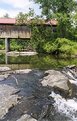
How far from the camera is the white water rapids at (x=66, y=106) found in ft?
38.7

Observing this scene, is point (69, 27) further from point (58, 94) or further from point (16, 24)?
point (58, 94)

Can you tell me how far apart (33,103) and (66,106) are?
150 centimetres

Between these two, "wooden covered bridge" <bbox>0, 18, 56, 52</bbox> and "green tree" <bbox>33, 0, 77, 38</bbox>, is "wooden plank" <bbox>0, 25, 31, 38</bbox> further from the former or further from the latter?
"green tree" <bbox>33, 0, 77, 38</bbox>

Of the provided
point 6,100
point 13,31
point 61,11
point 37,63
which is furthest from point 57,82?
point 13,31

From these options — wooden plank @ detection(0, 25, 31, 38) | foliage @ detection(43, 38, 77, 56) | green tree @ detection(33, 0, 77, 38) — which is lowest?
foliage @ detection(43, 38, 77, 56)

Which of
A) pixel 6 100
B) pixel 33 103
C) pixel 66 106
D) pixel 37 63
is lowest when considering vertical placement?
pixel 37 63

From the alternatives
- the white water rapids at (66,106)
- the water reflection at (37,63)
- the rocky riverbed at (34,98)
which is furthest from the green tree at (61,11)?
the white water rapids at (66,106)

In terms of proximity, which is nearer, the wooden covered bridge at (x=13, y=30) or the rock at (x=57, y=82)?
the rock at (x=57, y=82)

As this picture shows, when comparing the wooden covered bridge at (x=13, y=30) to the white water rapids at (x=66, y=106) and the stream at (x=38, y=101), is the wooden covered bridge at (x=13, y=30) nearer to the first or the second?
the stream at (x=38, y=101)

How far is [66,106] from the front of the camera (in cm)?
1284

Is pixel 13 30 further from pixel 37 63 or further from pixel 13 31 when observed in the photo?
pixel 37 63

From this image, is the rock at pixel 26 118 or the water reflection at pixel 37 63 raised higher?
the rock at pixel 26 118

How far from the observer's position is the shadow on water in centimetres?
1133

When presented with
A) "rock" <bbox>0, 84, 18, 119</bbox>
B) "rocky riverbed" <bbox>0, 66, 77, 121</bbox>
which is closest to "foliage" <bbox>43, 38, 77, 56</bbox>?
"rocky riverbed" <bbox>0, 66, 77, 121</bbox>
